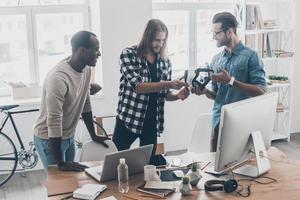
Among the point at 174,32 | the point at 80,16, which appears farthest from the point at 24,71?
the point at 174,32

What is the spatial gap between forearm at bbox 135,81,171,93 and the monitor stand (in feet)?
2.60

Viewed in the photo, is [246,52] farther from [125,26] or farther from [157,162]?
[125,26]

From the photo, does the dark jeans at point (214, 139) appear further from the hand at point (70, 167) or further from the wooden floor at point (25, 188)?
the wooden floor at point (25, 188)

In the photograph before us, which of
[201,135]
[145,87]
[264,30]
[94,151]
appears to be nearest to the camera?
Result: [94,151]

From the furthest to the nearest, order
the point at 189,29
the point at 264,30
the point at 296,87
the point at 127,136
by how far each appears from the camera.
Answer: the point at 296,87
the point at 189,29
the point at 264,30
the point at 127,136

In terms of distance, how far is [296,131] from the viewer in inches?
A: 225

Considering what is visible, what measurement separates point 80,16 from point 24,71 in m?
0.88

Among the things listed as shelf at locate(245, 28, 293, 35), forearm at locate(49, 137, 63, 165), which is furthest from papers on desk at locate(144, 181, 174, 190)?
shelf at locate(245, 28, 293, 35)

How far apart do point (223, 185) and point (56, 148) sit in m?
0.98

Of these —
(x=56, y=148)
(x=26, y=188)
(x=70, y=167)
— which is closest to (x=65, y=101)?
(x=56, y=148)

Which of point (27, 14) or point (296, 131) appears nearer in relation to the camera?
point (27, 14)

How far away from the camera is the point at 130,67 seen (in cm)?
294

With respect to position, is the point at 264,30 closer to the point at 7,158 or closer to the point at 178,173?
the point at 178,173

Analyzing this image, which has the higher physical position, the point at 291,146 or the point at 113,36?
the point at 113,36
